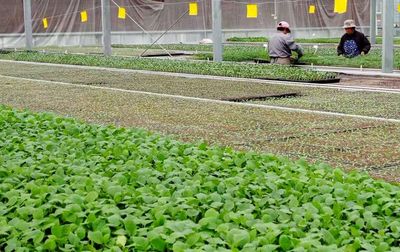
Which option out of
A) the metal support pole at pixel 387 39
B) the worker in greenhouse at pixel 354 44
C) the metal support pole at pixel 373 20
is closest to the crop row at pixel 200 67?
the metal support pole at pixel 387 39

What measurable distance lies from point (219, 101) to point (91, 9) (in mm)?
23402

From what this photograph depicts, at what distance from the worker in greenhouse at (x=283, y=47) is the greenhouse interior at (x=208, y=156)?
0.04 meters

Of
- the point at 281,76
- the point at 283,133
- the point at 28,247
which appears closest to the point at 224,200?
the point at 28,247

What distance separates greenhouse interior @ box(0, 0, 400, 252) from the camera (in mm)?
4055

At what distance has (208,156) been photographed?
6270 mm

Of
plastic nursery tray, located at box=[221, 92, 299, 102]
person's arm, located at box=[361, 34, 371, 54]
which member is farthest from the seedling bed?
person's arm, located at box=[361, 34, 371, 54]

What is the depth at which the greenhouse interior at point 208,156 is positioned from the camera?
405 centimetres

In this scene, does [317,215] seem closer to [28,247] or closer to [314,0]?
[28,247]

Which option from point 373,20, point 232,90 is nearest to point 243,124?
point 232,90

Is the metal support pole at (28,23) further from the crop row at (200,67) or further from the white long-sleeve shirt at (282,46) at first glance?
the white long-sleeve shirt at (282,46)

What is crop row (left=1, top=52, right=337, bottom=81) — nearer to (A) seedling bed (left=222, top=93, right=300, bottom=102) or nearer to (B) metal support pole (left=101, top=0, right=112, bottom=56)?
→ (B) metal support pole (left=101, top=0, right=112, bottom=56)

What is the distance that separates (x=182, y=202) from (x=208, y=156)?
5.46 ft

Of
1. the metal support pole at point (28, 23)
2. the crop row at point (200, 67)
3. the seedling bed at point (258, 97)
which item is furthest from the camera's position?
the metal support pole at point (28, 23)

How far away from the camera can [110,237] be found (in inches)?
159
